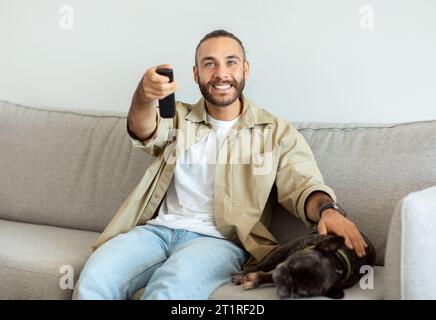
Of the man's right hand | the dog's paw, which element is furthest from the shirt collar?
the dog's paw

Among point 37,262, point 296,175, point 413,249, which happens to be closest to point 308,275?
point 413,249

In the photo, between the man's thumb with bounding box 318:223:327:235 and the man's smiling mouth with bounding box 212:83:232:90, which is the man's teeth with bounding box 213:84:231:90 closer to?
the man's smiling mouth with bounding box 212:83:232:90

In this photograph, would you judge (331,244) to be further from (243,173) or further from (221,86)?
(221,86)

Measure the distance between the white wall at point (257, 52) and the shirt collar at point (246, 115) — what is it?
1.21ft

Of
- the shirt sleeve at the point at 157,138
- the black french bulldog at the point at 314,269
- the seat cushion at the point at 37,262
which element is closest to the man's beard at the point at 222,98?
the shirt sleeve at the point at 157,138

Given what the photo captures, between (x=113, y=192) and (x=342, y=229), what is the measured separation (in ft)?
3.24

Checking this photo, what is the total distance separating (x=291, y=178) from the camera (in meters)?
1.80

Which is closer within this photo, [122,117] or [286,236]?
[286,236]

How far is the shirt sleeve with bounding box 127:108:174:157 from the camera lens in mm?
1847

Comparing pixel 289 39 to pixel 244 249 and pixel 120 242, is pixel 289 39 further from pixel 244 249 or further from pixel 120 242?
pixel 120 242

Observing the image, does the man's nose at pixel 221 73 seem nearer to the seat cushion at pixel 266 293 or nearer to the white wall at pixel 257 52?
the white wall at pixel 257 52
